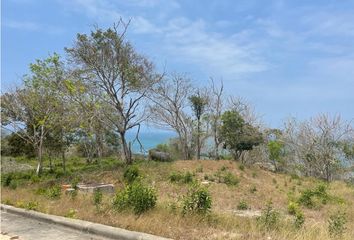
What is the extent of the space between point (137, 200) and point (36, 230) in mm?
1755

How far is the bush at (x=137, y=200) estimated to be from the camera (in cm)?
713

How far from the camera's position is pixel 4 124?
2327 centimetres

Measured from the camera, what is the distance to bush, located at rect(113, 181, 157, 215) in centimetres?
713

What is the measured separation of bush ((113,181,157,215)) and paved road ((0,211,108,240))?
0.94 meters

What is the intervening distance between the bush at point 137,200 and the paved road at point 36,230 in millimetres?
943

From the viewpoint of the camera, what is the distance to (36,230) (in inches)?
277

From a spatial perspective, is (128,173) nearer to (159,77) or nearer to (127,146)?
(127,146)

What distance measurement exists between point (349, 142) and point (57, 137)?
69.6 feet

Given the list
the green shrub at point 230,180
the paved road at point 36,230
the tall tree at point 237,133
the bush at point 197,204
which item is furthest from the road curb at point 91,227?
the tall tree at point 237,133

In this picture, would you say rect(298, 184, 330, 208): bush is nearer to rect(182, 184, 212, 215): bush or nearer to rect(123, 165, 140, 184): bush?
rect(123, 165, 140, 184): bush

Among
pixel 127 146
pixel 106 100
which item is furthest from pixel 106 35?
pixel 127 146

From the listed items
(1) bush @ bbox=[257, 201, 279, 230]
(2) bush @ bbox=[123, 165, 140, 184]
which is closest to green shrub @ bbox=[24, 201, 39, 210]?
(1) bush @ bbox=[257, 201, 279, 230]

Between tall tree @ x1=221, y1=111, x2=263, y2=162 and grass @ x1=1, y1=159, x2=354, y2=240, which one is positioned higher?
tall tree @ x1=221, y1=111, x2=263, y2=162

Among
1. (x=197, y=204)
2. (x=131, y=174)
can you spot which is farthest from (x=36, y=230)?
(x=131, y=174)
